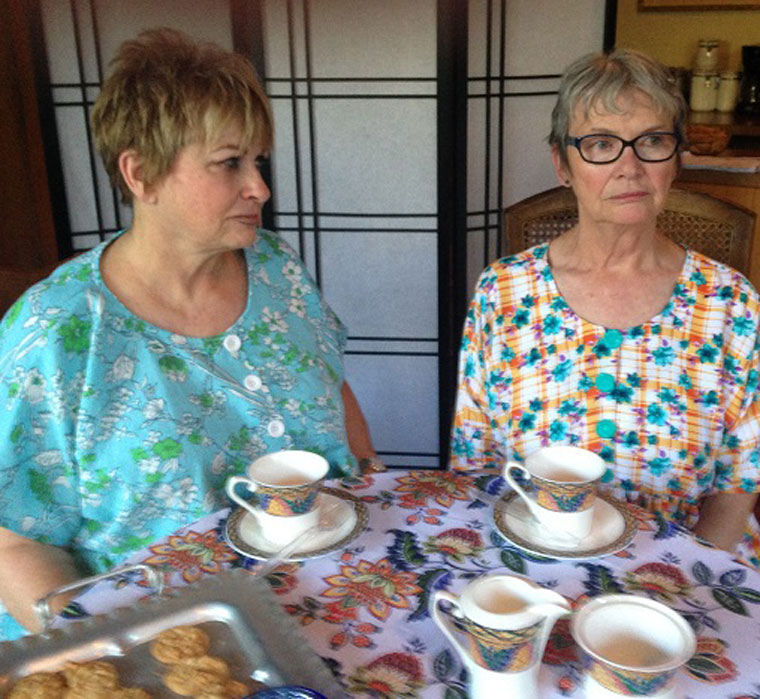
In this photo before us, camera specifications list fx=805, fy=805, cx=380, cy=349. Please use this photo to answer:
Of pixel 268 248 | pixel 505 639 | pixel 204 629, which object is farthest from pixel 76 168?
pixel 505 639

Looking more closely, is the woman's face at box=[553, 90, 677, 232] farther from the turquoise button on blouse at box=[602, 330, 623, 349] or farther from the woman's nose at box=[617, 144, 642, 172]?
the turquoise button on blouse at box=[602, 330, 623, 349]

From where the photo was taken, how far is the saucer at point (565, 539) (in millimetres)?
1001

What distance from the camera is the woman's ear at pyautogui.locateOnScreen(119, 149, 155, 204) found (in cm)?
134

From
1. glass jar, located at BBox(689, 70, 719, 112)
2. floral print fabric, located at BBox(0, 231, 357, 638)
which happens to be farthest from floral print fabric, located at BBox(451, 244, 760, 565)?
glass jar, located at BBox(689, 70, 719, 112)

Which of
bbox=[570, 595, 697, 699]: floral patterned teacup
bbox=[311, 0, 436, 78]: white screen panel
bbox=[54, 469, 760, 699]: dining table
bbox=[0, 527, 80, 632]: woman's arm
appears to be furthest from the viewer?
bbox=[311, 0, 436, 78]: white screen panel

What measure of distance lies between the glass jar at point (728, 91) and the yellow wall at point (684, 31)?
0.31 metres

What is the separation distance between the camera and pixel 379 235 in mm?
2678

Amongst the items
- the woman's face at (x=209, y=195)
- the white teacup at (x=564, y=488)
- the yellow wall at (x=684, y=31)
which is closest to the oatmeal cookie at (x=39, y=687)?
the white teacup at (x=564, y=488)

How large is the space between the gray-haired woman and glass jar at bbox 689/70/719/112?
2.92 meters

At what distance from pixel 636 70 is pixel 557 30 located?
4.39ft

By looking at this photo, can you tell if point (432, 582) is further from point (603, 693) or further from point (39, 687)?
point (39, 687)

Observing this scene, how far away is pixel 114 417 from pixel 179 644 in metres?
0.52

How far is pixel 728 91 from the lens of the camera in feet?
13.0

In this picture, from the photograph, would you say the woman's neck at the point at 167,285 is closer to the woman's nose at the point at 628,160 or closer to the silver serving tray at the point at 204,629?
the silver serving tray at the point at 204,629
